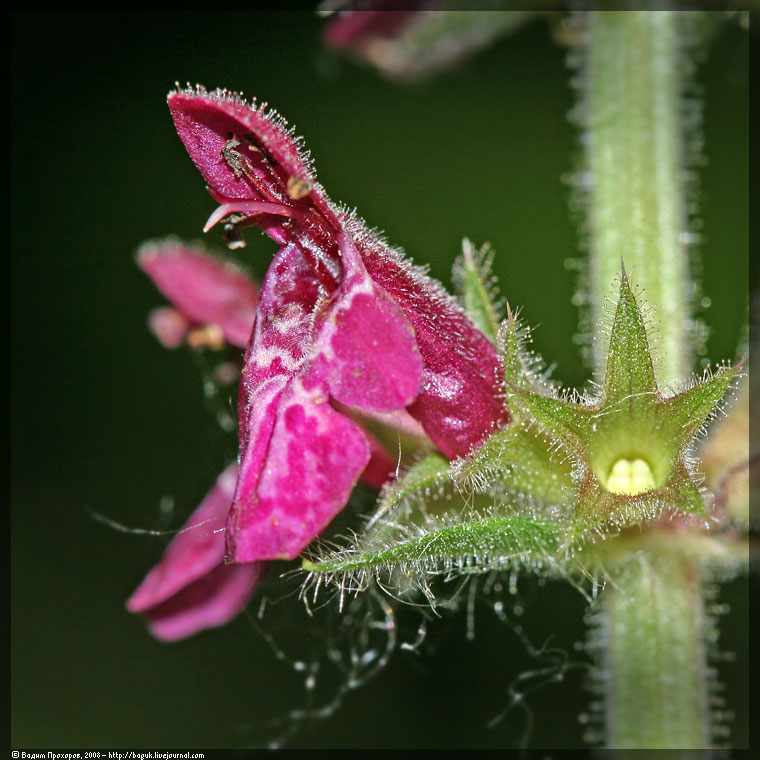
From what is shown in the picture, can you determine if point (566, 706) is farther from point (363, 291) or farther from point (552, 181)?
point (552, 181)

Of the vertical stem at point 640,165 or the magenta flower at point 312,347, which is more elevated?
the vertical stem at point 640,165

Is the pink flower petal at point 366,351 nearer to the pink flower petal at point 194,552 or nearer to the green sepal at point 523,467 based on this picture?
the green sepal at point 523,467

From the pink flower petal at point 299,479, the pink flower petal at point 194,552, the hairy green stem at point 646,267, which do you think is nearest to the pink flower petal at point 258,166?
the pink flower petal at point 299,479

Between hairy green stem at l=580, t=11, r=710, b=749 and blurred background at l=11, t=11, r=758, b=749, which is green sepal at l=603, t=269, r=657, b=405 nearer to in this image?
hairy green stem at l=580, t=11, r=710, b=749

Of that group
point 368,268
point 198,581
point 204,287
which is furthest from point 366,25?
point 198,581

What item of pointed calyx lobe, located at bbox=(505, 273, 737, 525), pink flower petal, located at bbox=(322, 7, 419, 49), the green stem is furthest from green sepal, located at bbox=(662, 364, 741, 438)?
pink flower petal, located at bbox=(322, 7, 419, 49)

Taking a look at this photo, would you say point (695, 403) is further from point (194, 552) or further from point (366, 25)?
point (366, 25)
